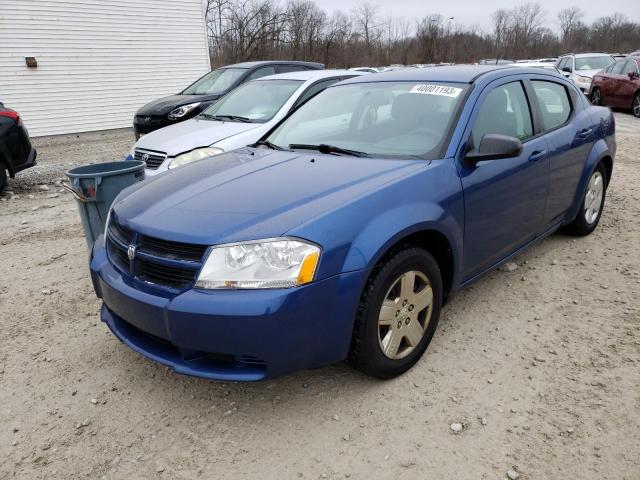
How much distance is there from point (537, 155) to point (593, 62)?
54.1 feet

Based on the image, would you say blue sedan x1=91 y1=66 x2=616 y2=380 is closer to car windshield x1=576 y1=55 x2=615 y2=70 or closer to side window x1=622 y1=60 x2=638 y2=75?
side window x1=622 y1=60 x2=638 y2=75

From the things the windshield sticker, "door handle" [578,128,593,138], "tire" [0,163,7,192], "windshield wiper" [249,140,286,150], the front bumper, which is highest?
the windshield sticker

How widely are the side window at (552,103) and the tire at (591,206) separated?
67 centimetres

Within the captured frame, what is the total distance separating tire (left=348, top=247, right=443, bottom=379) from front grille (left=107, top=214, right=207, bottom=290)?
0.83 m

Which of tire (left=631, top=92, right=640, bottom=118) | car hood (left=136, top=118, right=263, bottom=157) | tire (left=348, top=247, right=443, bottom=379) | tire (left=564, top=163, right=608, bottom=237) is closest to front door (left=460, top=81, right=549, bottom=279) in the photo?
tire (left=348, top=247, right=443, bottom=379)

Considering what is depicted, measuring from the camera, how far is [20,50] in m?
13.4

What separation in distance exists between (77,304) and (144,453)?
1.93m

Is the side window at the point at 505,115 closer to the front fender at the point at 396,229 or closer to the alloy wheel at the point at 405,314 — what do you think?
the front fender at the point at 396,229

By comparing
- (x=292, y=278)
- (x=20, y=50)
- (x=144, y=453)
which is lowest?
(x=144, y=453)

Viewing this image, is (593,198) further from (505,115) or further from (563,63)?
(563,63)

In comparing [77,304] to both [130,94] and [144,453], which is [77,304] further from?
[130,94]

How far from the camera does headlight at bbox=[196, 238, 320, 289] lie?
2.29m

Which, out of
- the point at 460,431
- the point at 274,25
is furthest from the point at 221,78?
the point at 274,25

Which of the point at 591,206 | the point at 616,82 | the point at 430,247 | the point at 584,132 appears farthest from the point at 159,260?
the point at 616,82
